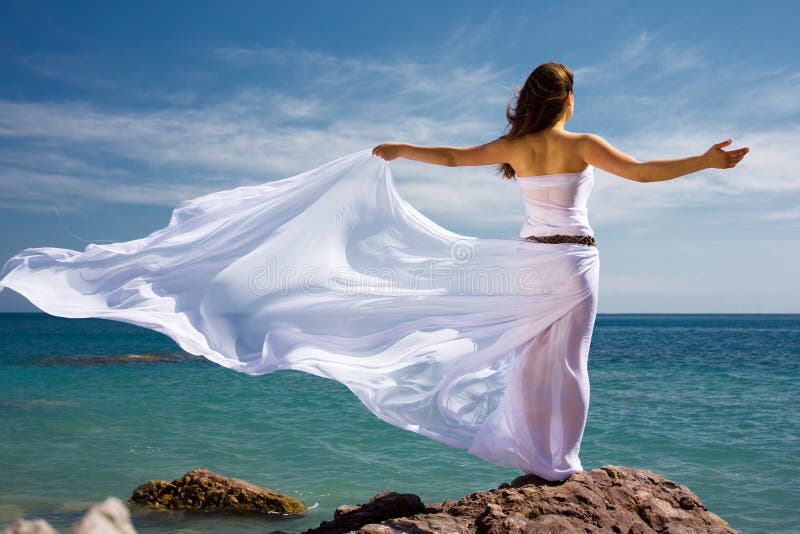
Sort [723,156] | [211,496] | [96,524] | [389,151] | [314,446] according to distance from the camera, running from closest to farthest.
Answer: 1. [96,524]
2. [723,156]
3. [389,151]
4. [211,496]
5. [314,446]

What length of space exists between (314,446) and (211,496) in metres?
3.22

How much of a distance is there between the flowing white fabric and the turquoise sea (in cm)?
239

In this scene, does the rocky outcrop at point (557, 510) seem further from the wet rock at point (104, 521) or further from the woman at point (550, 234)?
the wet rock at point (104, 521)

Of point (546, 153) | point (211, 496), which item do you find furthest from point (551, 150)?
Answer: point (211, 496)

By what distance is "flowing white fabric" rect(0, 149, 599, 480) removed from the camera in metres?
4.01

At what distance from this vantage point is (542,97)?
3896 millimetres

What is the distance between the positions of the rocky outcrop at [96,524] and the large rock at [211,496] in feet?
15.7

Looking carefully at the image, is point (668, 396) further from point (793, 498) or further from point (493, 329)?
point (493, 329)

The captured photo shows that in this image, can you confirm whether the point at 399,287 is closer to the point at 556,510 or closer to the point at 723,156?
the point at 556,510

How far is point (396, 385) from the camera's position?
14.2 feet

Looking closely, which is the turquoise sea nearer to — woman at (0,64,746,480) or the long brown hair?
woman at (0,64,746,480)

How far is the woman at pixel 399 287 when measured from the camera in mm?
3965

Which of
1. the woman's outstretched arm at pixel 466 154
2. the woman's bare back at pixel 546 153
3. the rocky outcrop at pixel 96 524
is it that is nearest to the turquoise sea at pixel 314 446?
the woman's outstretched arm at pixel 466 154

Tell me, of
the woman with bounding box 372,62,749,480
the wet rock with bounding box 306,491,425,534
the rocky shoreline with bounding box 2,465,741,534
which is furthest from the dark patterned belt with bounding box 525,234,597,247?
the wet rock with bounding box 306,491,425,534
